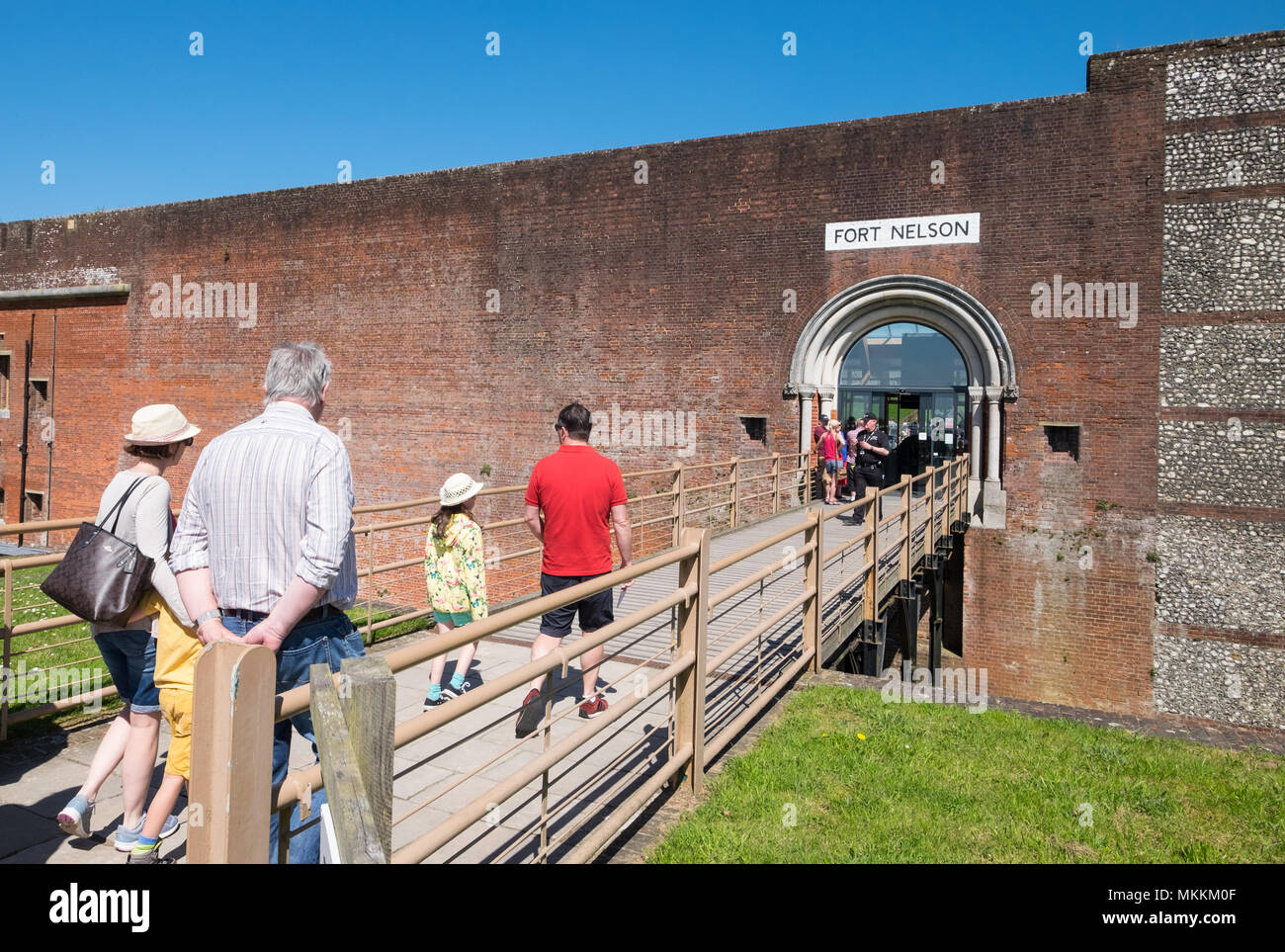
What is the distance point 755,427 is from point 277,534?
12.8 m

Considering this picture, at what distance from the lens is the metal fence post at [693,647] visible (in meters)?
3.68

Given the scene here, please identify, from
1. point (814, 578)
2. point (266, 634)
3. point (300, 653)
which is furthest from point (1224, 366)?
point (266, 634)

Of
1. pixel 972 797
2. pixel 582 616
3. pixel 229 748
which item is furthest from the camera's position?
pixel 582 616

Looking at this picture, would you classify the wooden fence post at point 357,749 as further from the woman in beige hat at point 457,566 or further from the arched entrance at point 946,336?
the arched entrance at point 946,336

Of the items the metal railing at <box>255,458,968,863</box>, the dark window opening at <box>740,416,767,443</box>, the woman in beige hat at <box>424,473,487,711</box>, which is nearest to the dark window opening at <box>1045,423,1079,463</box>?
the dark window opening at <box>740,416,767,443</box>

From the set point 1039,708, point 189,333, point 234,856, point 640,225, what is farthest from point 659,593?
point 189,333

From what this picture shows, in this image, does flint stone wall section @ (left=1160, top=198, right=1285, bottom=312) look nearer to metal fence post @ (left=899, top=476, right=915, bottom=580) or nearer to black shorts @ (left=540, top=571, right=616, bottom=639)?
metal fence post @ (left=899, top=476, right=915, bottom=580)

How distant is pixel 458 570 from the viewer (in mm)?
4883

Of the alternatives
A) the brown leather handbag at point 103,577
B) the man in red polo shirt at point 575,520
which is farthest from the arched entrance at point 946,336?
the brown leather handbag at point 103,577

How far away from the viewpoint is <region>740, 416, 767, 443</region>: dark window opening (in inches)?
590

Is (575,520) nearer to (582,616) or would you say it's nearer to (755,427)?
(582,616)

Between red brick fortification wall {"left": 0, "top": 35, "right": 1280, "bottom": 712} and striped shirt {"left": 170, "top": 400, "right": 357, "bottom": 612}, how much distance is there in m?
12.1
